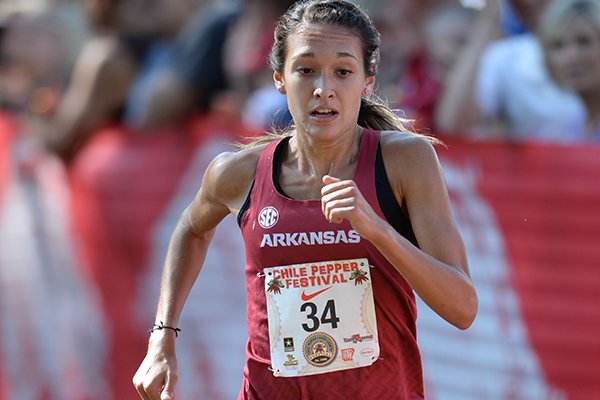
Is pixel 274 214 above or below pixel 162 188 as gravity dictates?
below

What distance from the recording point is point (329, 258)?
163 inches

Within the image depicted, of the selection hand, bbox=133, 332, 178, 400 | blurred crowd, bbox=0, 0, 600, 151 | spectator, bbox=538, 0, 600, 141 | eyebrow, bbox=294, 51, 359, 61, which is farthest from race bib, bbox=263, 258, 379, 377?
spectator, bbox=538, 0, 600, 141

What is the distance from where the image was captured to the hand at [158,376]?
14.1ft

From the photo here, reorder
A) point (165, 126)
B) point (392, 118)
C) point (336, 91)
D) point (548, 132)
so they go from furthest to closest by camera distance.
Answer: point (165, 126), point (548, 132), point (392, 118), point (336, 91)

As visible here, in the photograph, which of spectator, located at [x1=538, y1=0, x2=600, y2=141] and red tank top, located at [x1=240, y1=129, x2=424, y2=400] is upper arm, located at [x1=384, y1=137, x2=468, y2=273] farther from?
spectator, located at [x1=538, y1=0, x2=600, y2=141]

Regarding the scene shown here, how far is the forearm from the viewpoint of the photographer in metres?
3.77

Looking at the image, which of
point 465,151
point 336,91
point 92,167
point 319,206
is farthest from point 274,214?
point 92,167

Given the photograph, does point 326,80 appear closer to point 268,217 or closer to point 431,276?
point 268,217

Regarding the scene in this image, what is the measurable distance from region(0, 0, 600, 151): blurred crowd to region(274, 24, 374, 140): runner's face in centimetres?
116

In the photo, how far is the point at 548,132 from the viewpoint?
6.47 meters

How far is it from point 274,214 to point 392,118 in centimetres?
66

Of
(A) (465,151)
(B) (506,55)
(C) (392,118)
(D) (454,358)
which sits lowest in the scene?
(D) (454,358)

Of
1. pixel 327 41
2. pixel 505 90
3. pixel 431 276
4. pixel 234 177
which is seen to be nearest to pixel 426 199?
pixel 431 276

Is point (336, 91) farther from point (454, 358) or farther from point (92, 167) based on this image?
point (92, 167)
